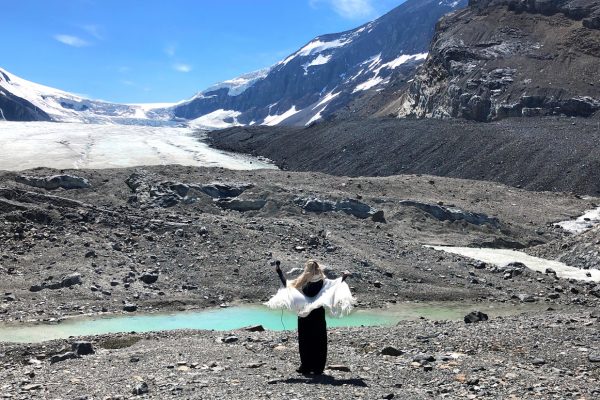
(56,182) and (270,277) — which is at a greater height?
(56,182)

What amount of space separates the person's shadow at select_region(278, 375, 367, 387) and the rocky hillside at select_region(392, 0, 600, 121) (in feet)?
203

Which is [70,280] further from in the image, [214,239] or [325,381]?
[325,381]

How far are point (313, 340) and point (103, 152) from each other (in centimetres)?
6833

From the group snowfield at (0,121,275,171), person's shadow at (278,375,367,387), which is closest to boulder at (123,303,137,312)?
person's shadow at (278,375,367,387)

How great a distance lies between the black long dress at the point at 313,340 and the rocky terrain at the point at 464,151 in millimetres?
41620

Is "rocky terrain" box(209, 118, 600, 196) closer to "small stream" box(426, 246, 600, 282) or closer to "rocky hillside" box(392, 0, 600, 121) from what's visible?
"rocky hillside" box(392, 0, 600, 121)

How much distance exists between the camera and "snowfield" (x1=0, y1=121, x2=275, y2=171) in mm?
65594

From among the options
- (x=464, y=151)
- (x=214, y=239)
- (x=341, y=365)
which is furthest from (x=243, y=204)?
(x=464, y=151)

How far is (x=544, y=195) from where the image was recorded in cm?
4481

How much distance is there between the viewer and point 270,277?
2283 cm

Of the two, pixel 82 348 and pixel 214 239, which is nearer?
pixel 82 348

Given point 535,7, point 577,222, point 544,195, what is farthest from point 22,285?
point 535,7

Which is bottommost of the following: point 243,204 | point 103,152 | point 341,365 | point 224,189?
point 341,365

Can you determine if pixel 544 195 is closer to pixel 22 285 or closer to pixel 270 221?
pixel 270 221
